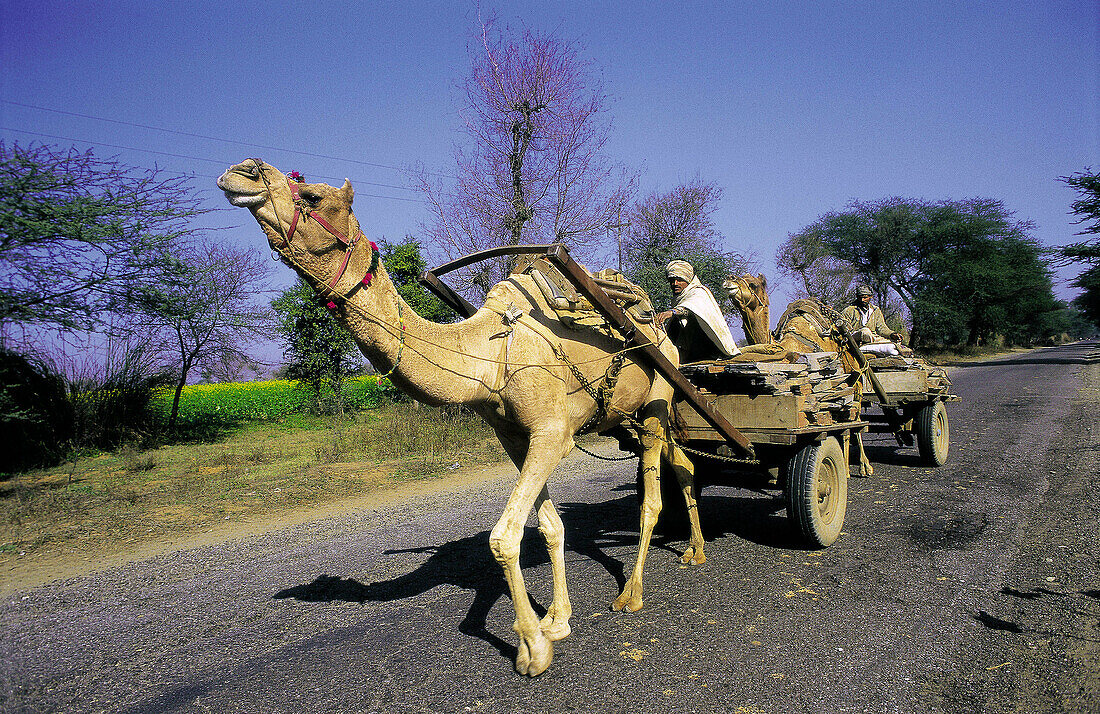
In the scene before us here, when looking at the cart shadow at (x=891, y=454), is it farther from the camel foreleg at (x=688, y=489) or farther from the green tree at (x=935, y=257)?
the green tree at (x=935, y=257)

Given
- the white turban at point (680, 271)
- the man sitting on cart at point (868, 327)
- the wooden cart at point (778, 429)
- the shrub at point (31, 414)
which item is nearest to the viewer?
the wooden cart at point (778, 429)

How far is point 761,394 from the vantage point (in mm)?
5121

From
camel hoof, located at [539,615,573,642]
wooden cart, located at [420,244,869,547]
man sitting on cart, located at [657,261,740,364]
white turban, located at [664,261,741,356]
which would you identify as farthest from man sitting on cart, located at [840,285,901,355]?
camel hoof, located at [539,615,573,642]

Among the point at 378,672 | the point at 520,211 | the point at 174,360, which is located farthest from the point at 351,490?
the point at 174,360

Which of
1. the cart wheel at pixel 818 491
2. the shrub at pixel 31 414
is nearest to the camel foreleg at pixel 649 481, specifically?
the cart wheel at pixel 818 491

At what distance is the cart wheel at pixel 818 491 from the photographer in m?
5.17

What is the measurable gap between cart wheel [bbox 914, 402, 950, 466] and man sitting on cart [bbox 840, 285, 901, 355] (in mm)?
962

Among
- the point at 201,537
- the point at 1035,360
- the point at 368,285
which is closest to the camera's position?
the point at 368,285

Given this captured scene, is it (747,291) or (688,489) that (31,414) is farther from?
(747,291)

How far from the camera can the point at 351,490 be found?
9.04 meters

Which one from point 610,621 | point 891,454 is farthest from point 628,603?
point 891,454

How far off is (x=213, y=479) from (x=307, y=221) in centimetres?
916

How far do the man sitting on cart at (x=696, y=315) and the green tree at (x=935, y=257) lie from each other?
3931 cm

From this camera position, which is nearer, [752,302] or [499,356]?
[499,356]
